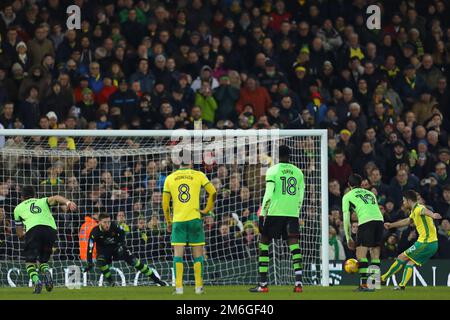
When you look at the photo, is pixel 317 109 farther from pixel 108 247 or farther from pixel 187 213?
pixel 187 213

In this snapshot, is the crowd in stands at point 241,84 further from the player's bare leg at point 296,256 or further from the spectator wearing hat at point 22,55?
the player's bare leg at point 296,256

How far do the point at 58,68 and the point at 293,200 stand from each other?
7.51 metres

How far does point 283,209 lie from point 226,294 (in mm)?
1432

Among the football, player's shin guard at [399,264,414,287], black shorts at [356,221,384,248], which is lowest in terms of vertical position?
player's shin guard at [399,264,414,287]

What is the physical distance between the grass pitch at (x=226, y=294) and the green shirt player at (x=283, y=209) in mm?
461

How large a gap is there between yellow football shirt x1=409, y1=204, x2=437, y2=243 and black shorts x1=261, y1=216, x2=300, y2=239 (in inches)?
87.1

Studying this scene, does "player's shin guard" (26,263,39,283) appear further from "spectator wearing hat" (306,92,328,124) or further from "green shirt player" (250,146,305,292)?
"spectator wearing hat" (306,92,328,124)

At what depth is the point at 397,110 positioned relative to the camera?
26.2 m

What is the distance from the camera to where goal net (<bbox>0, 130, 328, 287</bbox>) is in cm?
2141

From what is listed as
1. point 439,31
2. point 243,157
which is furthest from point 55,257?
point 439,31

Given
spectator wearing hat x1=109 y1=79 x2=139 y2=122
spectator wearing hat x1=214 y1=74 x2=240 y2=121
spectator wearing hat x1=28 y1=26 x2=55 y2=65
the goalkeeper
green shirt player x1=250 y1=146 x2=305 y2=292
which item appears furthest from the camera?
spectator wearing hat x1=214 y1=74 x2=240 y2=121

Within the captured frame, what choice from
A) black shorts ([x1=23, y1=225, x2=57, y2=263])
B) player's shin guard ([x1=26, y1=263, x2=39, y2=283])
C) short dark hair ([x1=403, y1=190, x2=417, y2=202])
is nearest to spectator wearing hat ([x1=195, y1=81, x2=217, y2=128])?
short dark hair ([x1=403, y1=190, x2=417, y2=202])

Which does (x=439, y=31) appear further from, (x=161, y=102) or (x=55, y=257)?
→ (x=55, y=257)

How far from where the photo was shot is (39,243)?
1873 cm
